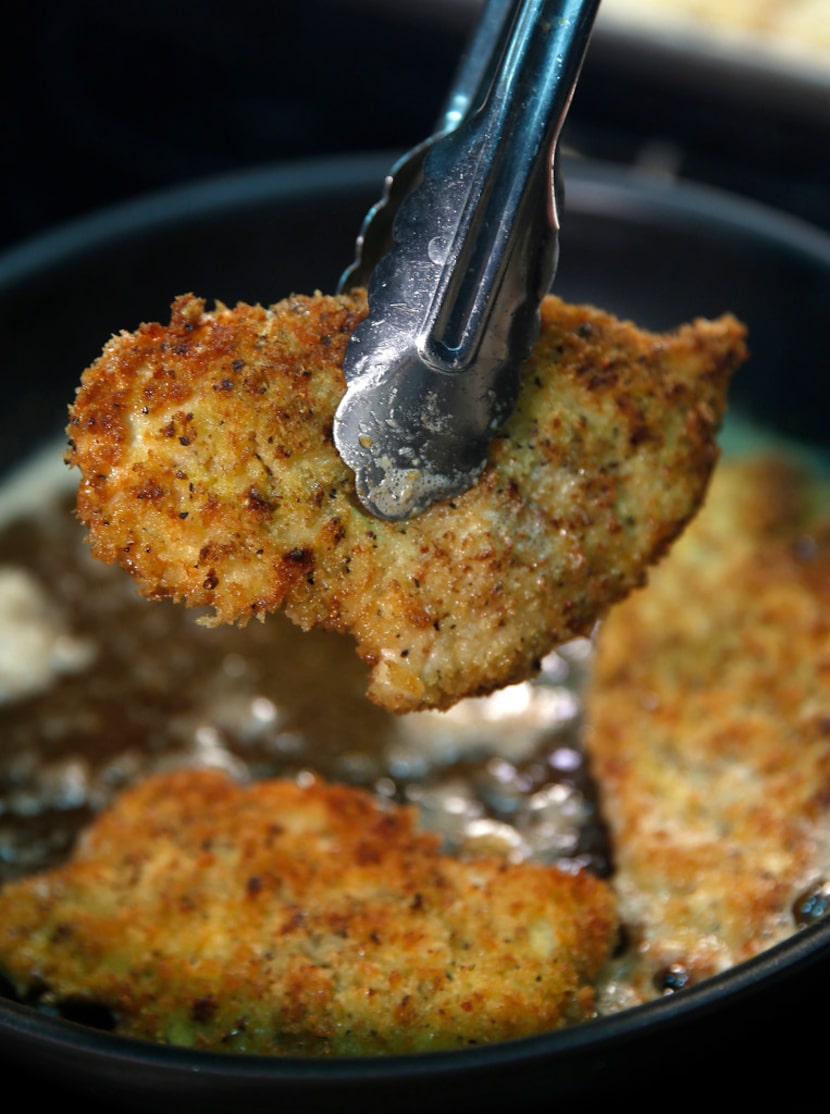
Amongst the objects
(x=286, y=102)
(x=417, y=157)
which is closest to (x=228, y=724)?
(x=417, y=157)

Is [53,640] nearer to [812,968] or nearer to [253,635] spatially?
[253,635]

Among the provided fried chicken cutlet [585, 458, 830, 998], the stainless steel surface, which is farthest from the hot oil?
the stainless steel surface

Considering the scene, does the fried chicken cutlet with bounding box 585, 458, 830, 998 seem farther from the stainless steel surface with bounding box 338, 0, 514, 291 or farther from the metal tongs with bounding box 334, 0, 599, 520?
the stainless steel surface with bounding box 338, 0, 514, 291

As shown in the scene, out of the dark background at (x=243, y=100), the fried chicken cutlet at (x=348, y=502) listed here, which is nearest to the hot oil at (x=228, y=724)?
the fried chicken cutlet at (x=348, y=502)

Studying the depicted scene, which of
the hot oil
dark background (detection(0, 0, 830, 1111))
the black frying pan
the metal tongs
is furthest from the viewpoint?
dark background (detection(0, 0, 830, 1111))

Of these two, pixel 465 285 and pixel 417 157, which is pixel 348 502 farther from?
pixel 417 157

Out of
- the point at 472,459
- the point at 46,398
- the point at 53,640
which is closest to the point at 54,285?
the point at 46,398
